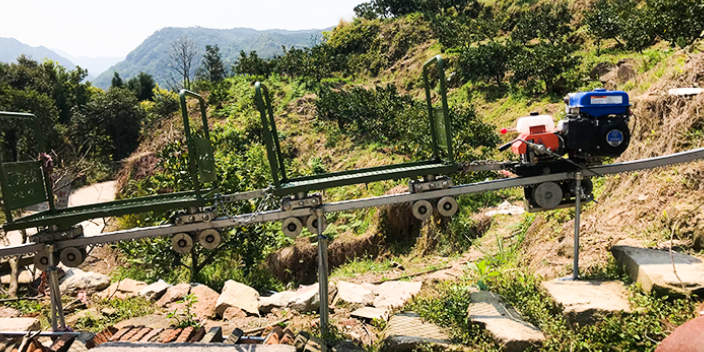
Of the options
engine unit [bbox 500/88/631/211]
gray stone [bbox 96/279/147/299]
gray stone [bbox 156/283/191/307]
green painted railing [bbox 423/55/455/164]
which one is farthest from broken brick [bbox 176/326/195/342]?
engine unit [bbox 500/88/631/211]

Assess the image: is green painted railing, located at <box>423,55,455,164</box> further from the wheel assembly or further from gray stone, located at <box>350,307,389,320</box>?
A: gray stone, located at <box>350,307,389,320</box>

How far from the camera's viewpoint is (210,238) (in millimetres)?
4262

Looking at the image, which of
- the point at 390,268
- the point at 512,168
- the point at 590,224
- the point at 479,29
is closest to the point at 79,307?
the point at 390,268

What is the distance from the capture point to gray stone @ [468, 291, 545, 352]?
3676mm

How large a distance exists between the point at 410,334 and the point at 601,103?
2.86 metres

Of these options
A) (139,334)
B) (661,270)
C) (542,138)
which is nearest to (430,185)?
(542,138)

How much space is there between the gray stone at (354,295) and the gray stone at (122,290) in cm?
375

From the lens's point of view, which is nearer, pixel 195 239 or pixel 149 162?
pixel 195 239

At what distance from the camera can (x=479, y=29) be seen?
2600 centimetres

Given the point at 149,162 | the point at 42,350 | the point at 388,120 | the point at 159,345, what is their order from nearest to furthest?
the point at 159,345, the point at 42,350, the point at 388,120, the point at 149,162

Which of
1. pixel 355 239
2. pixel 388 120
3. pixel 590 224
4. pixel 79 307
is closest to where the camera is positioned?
pixel 590 224

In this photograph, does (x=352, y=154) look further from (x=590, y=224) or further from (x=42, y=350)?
(x=42, y=350)

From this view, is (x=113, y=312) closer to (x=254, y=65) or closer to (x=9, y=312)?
(x=9, y=312)

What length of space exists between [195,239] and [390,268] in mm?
4942
